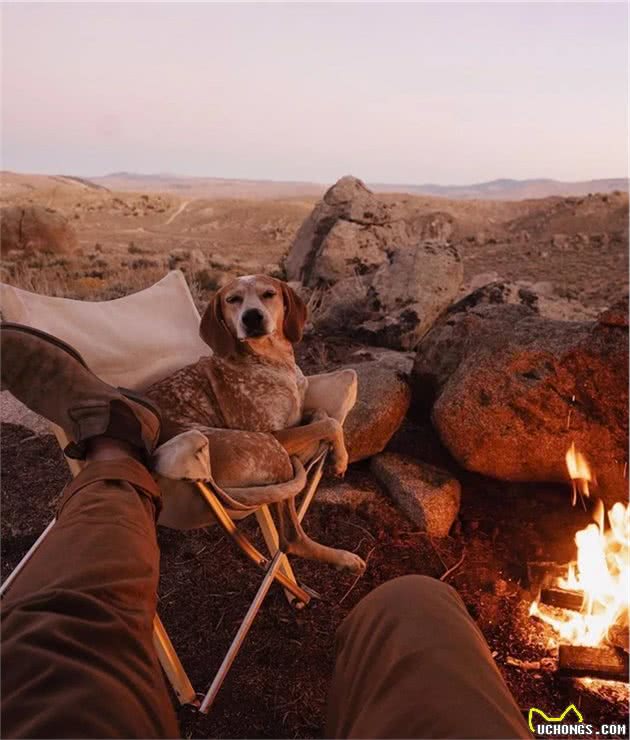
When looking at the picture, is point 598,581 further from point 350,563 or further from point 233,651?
point 233,651

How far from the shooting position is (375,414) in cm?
346

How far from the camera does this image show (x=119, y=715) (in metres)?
0.98

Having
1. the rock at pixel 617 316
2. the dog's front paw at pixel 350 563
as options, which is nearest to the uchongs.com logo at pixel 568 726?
the dog's front paw at pixel 350 563

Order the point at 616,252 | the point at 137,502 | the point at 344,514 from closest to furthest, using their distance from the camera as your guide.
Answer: the point at 137,502
the point at 344,514
the point at 616,252

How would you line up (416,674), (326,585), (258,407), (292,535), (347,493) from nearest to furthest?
(416,674) → (292,535) → (258,407) → (326,585) → (347,493)

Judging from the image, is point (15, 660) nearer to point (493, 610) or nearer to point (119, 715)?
point (119, 715)

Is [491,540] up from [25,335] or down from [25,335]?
down

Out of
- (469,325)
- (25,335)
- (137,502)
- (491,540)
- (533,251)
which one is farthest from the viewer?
(533,251)

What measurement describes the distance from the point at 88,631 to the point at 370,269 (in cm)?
705

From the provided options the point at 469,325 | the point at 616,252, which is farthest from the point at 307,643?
the point at 616,252

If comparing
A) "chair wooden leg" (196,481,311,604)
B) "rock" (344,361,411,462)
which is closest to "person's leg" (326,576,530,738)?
"chair wooden leg" (196,481,311,604)

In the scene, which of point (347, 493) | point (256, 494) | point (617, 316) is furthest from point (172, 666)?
point (617, 316)

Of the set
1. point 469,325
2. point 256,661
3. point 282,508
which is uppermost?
point 469,325

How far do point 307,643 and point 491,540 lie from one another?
3.46ft
